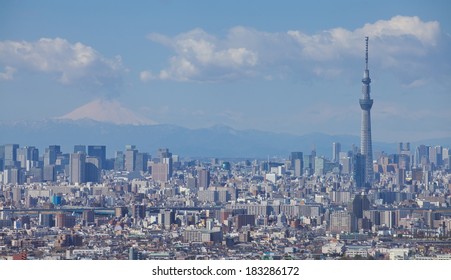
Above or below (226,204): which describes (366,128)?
above

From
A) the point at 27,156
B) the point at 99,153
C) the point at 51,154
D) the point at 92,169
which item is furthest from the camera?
the point at 92,169

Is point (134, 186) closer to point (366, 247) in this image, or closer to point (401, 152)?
point (401, 152)

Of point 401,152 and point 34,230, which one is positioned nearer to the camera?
point 34,230

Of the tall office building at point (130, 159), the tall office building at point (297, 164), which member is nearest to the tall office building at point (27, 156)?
the tall office building at point (130, 159)

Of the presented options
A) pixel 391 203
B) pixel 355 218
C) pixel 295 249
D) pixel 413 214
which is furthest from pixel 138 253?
pixel 391 203

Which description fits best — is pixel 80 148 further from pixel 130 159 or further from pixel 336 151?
pixel 336 151

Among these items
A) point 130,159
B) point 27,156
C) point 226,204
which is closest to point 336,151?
point 130,159

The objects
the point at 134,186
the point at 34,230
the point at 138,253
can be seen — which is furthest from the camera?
the point at 134,186

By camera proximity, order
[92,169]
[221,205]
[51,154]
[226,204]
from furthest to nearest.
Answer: [92,169], [51,154], [226,204], [221,205]
